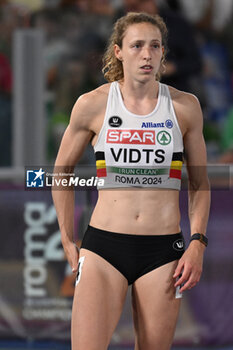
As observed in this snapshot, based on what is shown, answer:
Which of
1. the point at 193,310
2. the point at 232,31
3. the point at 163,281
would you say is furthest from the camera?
the point at 232,31

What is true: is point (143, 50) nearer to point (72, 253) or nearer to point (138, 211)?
point (138, 211)

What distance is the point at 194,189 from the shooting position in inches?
149

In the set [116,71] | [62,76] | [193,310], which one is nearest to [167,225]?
[116,71]

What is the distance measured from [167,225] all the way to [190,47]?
358cm

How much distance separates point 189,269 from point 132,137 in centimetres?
65

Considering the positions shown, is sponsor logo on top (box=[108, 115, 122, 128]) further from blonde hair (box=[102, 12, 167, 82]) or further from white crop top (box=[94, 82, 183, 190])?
blonde hair (box=[102, 12, 167, 82])

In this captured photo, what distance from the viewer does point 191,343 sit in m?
5.96

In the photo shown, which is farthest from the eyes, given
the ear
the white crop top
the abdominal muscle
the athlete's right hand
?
the athlete's right hand

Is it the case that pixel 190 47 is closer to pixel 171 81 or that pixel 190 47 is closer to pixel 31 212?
pixel 171 81

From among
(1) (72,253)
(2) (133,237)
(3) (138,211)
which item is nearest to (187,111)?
(3) (138,211)

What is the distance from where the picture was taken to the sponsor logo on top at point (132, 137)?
11.7ft

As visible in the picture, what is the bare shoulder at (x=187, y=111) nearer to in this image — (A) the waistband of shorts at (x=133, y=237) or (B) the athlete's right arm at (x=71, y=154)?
(B) the athlete's right arm at (x=71, y=154)

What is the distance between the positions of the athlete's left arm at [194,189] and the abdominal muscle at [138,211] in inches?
5.3

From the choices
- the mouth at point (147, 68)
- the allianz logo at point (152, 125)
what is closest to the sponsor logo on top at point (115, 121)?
the allianz logo at point (152, 125)
